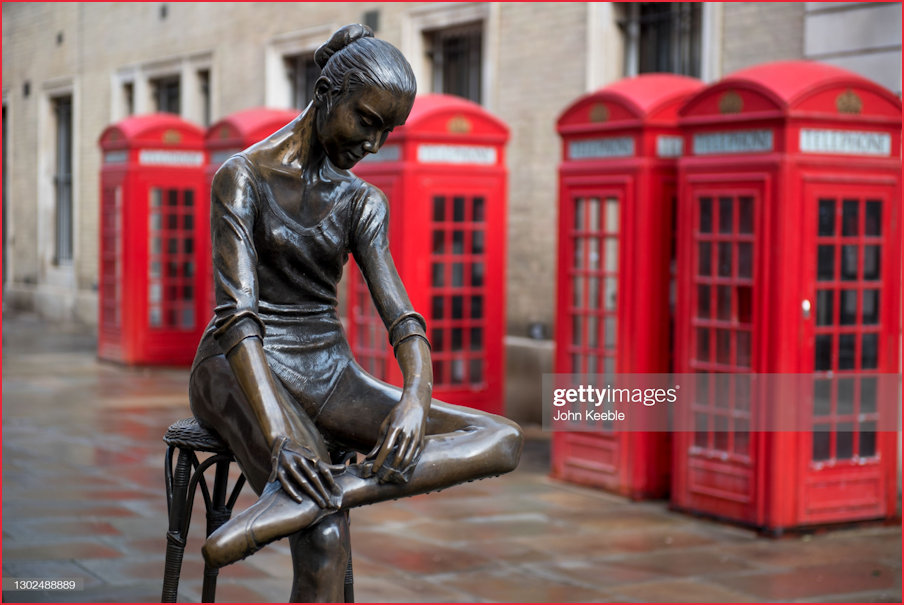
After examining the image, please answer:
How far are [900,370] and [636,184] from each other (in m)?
1.88

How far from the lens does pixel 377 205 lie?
134 inches

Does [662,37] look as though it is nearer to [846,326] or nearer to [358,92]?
[846,326]

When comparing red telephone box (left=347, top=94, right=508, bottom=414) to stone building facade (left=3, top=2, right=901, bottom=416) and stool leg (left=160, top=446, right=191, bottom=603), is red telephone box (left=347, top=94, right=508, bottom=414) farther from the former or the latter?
stool leg (left=160, top=446, right=191, bottom=603)

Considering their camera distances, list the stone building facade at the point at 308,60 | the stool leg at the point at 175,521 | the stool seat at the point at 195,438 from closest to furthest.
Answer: the stool seat at the point at 195,438, the stool leg at the point at 175,521, the stone building facade at the point at 308,60

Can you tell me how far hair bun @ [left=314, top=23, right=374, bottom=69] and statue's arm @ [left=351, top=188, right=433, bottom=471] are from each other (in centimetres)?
38

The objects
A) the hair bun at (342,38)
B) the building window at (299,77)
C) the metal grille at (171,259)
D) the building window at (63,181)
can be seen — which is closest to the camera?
the hair bun at (342,38)

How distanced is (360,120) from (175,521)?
4.37ft

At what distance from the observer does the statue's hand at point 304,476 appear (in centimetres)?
293

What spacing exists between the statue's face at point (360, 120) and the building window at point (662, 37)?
23.8 ft

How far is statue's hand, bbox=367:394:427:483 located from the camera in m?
3.00

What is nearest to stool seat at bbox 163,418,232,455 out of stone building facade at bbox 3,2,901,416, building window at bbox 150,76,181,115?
stone building facade at bbox 3,2,901,416

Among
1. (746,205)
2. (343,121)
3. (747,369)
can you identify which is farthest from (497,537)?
(343,121)

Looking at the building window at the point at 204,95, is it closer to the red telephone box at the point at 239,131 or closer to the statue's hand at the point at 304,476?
the red telephone box at the point at 239,131

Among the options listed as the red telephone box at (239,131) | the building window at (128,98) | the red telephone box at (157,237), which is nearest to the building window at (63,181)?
the building window at (128,98)
